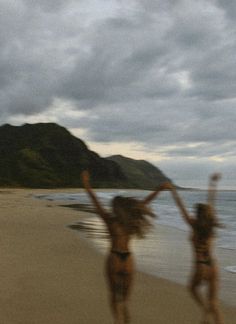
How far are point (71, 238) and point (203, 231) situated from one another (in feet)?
33.9

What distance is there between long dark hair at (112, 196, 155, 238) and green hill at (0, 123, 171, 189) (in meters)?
132

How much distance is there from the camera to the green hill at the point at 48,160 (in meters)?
146

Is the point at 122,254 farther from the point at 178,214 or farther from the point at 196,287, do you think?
the point at 178,214

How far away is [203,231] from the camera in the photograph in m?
4.77

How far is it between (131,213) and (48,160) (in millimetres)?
165305

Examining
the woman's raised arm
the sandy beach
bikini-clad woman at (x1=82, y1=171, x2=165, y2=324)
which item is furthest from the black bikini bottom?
the sandy beach

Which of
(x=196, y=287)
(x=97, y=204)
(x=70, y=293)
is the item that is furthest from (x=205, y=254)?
(x=70, y=293)

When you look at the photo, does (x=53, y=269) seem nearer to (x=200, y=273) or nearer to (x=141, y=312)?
(x=141, y=312)

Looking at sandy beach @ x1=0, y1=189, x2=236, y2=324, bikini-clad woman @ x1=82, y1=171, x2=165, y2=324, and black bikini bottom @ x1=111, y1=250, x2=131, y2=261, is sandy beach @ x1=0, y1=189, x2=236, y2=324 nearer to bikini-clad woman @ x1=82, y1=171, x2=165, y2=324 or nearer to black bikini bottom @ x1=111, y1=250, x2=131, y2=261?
bikini-clad woman @ x1=82, y1=171, x2=165, y2=324

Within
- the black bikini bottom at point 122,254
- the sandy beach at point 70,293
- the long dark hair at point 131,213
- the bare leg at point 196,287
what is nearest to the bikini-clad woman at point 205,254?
the bare leg at point 196,287

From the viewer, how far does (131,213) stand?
4.77m

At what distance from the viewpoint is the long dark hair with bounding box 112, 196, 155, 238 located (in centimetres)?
471

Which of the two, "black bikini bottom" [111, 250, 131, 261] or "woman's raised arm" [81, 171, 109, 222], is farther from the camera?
"woman's raised arm" [81, 171, 109, 222]

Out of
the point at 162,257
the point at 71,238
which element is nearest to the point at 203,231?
the point at 162,257
